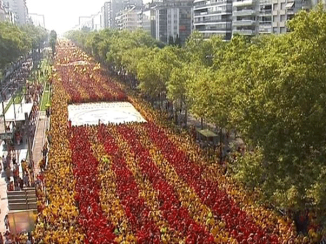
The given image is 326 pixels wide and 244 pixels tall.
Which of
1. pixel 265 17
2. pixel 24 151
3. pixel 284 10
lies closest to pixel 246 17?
pixel 265 17

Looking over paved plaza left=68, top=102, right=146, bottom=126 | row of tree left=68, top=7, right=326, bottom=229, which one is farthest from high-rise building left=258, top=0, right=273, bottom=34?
row of tree left=68, top=7, right=326, bottom=229

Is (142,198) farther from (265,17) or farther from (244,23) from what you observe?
(244,23)

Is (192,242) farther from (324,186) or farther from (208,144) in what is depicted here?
(208,144)

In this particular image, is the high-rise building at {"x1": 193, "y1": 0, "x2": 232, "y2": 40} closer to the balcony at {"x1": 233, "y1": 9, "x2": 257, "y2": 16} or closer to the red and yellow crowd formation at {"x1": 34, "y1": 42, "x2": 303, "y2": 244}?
the balcony at {"x1": 233, "y1": 9, "x2": 257, "y2": 16}

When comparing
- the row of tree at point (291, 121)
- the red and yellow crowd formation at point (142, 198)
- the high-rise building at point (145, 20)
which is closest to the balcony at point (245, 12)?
the red and yellow crowd formation at point (142, 198)

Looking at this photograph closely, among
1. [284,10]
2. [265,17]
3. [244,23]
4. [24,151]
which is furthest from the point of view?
[244,23]

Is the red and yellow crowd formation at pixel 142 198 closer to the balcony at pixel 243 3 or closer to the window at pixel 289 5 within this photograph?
the window at pixel 289 5
